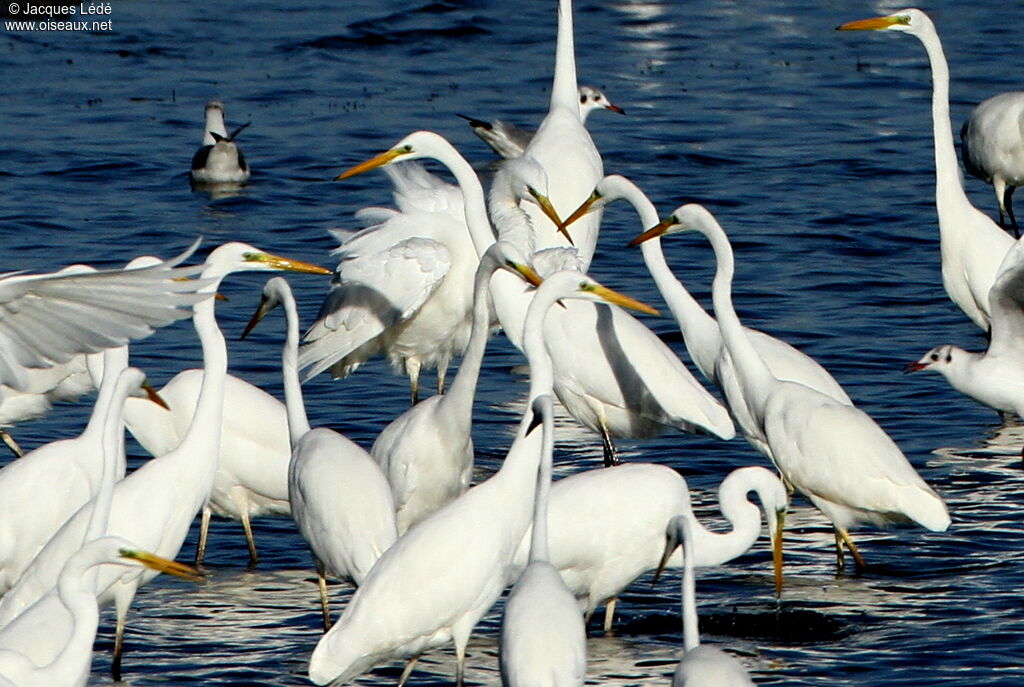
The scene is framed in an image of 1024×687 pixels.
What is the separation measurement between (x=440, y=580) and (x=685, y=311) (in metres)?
3.28

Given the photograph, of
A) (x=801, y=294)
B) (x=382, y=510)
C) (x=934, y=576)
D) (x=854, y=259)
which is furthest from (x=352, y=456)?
(x=854, y=259)

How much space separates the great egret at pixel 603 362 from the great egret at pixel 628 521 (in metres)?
1.88

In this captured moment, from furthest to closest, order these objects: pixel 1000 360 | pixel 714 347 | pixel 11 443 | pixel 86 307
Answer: pixel 1000 360 → pixel 11 443 → pixel 714 347 → pixel 86 307

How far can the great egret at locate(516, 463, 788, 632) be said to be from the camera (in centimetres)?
710

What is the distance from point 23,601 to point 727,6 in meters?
16.1

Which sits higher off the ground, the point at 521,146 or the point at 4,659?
the point at 521,146

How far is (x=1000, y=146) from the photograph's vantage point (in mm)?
13859

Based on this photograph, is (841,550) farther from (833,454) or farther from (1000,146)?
(1000,146)

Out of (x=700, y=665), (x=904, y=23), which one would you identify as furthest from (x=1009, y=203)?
(x=700, y=665)

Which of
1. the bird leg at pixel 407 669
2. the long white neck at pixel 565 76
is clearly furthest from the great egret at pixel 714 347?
the bird leg at pixel 407 669

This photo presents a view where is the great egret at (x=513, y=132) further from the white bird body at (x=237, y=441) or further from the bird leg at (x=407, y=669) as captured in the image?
the bird leg at (x=407, y=669)

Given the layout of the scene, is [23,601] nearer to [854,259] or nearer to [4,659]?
[4,659]

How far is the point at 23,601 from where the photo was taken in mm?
6695

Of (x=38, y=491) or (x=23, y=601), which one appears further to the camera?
(x=38, y=491)
